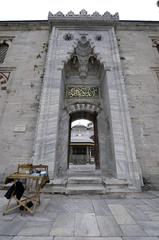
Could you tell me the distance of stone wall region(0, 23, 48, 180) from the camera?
672 centimetres

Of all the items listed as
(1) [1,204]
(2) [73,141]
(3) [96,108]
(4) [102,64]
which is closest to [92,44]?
(4) [102,64]

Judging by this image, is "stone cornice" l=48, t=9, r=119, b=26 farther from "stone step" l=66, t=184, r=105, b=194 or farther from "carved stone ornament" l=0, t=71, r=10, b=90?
"stone step" l=66, t=184, r=105, b=194

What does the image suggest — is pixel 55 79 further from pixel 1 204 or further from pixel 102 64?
pixel 1 204

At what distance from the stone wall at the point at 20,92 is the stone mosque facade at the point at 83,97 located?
4cm

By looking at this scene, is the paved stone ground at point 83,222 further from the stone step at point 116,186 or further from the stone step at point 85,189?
the stone step at point 116,186

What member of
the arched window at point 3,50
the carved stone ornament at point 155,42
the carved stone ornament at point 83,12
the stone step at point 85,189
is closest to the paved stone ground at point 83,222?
the stone step at point 85,189

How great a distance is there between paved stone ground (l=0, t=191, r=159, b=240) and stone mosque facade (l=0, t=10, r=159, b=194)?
5.09ft

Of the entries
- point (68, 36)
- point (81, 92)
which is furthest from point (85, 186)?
point (68, 36)

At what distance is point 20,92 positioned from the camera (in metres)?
8.02

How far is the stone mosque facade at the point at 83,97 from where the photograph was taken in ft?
20.1

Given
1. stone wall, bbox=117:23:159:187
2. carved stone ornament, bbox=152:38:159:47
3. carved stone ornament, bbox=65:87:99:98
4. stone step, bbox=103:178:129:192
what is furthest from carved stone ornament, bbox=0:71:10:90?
carved stone ornament, bbox=152:38:159:47

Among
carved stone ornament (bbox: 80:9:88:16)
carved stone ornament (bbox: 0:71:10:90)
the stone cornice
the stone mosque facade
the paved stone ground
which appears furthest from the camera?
carved stone ornament (bbox: 80:9:88:16)

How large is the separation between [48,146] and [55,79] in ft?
11.5

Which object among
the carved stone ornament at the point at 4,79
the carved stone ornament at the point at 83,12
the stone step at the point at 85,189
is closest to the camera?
the stone step at the point at 85,189
